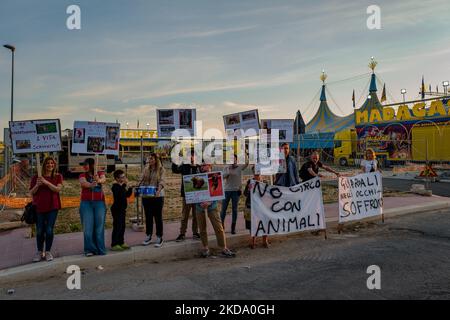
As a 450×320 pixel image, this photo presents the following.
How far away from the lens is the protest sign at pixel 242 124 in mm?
9336

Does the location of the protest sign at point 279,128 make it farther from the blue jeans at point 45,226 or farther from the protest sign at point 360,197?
the blue jeans at point 45,226

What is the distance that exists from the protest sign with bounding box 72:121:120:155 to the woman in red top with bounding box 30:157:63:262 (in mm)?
957

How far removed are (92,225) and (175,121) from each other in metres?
3.06

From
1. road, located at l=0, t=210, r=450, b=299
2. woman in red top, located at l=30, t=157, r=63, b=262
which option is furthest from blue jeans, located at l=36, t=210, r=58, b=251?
road, located at l=0, t=210, r=450, b=299

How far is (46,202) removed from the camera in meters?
6.33

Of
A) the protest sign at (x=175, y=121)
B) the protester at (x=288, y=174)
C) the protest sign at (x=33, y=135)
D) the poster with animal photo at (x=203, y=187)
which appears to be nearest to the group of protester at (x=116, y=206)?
the poster with animal photo at (x=203, y=187)

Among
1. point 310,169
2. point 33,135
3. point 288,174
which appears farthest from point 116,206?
point 310,169

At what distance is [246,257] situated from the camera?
6.92 metres

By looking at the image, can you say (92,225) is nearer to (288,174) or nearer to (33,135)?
(33,135)

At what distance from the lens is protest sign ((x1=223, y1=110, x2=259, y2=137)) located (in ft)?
30.6

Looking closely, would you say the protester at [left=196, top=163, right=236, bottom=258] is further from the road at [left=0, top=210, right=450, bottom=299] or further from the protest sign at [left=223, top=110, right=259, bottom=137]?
the protest sign at [left=223, top=110, right=259, bottom=137]

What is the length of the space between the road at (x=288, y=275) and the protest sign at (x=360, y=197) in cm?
128

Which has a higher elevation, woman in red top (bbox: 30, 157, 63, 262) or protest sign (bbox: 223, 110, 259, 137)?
protest sign (bbox: 223, 110, 259, 137)

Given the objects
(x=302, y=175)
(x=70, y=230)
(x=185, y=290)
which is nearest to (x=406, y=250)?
(x=302, y=175)
